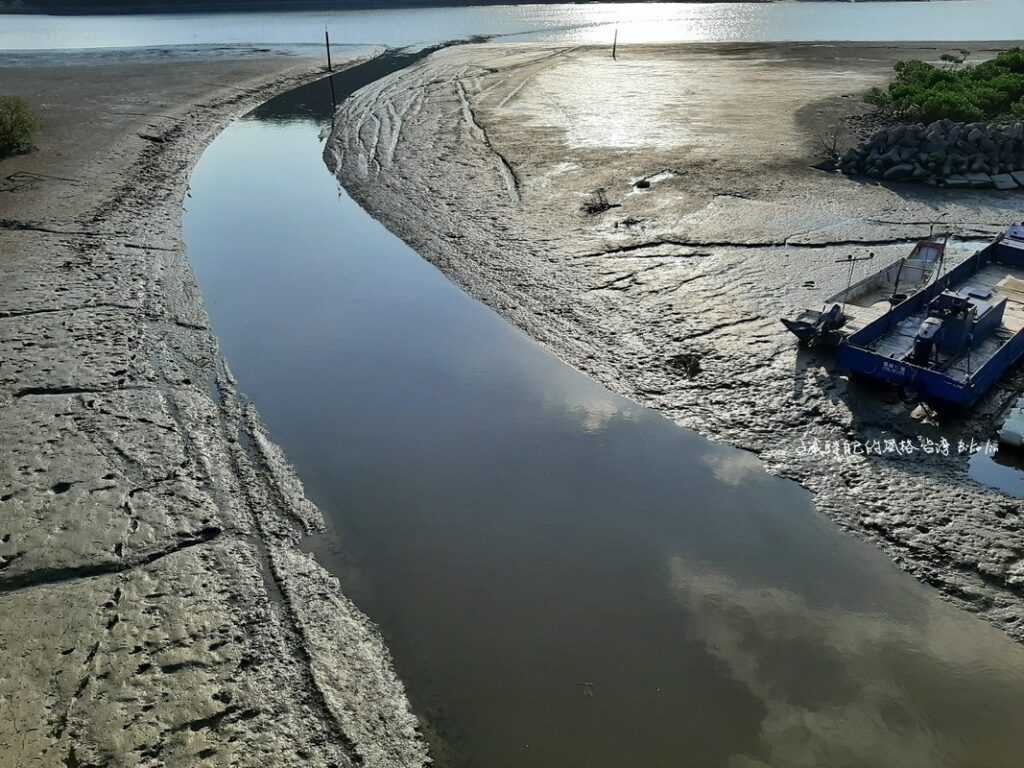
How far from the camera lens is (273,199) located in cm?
2008

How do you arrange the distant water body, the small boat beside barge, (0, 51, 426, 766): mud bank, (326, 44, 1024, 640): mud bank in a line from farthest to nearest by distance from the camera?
the distant water body → the small boat beside barge → (326, 44, 1024, 640): mud bank → (0, 51, 426, 766): mud bank

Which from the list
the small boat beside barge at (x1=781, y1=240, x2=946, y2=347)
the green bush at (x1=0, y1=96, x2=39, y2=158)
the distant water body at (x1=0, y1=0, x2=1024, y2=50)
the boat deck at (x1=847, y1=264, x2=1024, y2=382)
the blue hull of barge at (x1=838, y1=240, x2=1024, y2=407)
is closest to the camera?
the blue hull of barge at (x1=838, y1=240, x2=1024, y2=407)

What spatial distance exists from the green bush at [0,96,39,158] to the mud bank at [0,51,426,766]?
7.34 m

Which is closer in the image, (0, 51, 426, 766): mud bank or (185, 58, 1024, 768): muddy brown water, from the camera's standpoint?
(0, 51, 426, 766): mud bank

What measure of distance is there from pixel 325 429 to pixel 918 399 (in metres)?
7.71

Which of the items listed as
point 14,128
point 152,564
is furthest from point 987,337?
point 14,128

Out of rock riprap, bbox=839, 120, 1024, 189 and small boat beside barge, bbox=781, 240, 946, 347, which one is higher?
rock riprap, bbox=839, 120, 1024, 189

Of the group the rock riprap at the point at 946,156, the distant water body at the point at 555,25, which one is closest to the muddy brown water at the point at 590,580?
the rock riprap at the point at 946,156

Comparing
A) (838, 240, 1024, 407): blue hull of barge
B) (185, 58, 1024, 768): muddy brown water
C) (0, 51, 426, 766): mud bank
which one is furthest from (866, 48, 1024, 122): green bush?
(0, 51, 426, 766): mud bank

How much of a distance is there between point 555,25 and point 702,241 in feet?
170

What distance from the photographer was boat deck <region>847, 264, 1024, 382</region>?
1067cm

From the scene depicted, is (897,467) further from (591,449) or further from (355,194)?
(355,194)

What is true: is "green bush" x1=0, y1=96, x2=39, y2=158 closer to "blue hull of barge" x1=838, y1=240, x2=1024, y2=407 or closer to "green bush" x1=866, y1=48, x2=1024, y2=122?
"blue hull of barge" x1=838, y1=240, x2=1024, y2=407

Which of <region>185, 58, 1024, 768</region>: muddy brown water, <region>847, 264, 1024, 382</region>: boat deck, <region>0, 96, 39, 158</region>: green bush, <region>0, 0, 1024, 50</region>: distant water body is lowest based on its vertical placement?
<region>185, 58, 1024, 768</region>: muddy brown water
